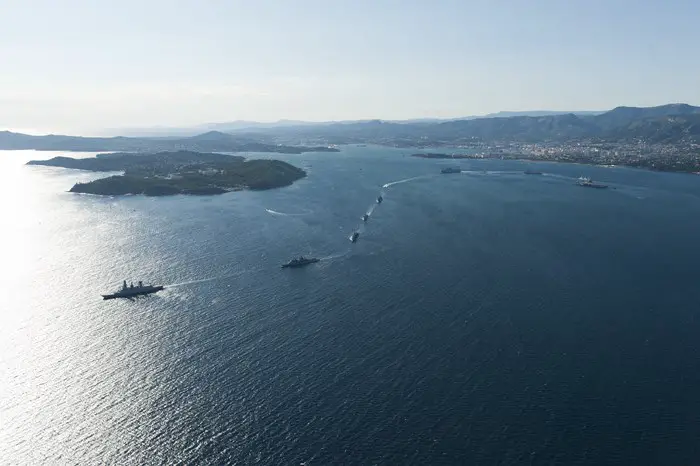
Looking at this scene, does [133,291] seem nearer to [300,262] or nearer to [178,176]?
[300,262]

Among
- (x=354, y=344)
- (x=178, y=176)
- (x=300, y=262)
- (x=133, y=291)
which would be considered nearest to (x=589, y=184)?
(x=300, y=262)

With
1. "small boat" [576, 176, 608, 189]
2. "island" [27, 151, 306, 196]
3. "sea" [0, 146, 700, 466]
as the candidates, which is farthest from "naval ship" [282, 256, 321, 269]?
"small boat" [576, 176, 608, 189]

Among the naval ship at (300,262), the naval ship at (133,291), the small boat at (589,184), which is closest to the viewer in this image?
the naval ship at (133,291)

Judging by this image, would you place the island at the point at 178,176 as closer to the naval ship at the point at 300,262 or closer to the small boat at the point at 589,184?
the naval ship at the point at 300,262

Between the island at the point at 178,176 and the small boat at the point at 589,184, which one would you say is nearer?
the island at the point at 178,176

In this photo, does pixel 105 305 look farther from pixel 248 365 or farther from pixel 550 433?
pixel 550 433

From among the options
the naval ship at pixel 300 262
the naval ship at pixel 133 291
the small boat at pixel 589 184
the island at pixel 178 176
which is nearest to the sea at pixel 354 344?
the naval ship at pixel 133 291

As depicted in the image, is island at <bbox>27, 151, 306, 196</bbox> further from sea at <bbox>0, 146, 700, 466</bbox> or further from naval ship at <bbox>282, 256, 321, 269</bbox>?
naval ship at <bbox>282, 256, 321, 269</bbox>
